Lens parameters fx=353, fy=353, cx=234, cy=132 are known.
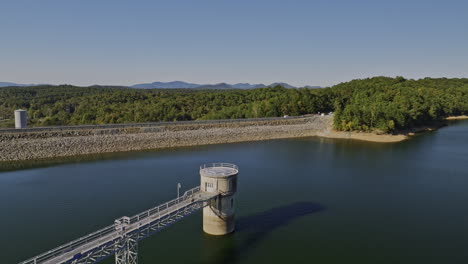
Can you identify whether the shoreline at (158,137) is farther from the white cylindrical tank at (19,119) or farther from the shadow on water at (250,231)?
the shadow on water at (250,231)

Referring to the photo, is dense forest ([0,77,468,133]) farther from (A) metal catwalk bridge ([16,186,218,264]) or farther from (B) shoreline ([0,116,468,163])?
(A) metal catwalk bridge ([16,186,218,264])

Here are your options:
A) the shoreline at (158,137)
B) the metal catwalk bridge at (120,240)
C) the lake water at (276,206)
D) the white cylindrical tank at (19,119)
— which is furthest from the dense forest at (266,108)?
the metal catwalk bridge at (120,240)

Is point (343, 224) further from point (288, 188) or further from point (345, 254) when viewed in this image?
point (288, 188)

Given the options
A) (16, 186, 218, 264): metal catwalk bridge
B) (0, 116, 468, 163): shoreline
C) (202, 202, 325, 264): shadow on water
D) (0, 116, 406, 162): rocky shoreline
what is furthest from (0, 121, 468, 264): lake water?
(0, 116, 468, 163): shoreline

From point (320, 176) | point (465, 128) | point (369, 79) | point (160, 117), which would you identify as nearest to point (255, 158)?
point (320, 176)

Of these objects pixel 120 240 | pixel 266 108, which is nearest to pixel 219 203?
pixel 120 240

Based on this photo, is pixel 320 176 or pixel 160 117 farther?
pixel 160 117
